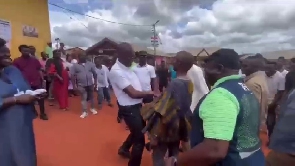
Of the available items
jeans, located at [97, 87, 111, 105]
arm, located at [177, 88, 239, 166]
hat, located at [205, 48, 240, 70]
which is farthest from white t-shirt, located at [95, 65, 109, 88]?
arm, located at [177, 88, 239, 166]

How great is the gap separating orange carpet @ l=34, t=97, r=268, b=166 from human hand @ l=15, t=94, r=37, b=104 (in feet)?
6.56

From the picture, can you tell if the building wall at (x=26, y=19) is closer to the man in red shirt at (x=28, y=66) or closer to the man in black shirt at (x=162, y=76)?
the man in red shirt at (x=28, y=66)

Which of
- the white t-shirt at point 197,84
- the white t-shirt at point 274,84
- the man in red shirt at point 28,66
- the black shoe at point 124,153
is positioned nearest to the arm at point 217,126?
the white t-shirt at point 197,84

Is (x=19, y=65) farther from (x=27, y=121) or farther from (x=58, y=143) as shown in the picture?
(x=27, y=121)

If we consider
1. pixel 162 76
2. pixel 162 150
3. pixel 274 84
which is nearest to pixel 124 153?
pixel 162 150

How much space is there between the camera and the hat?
1729 mm

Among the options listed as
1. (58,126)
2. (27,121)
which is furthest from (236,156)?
(58,126)

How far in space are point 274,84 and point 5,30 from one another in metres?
7.02

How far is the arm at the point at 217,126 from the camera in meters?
1.48

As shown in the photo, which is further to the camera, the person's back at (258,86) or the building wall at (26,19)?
the building wall at (26,19)

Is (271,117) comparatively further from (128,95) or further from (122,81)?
(122,81)

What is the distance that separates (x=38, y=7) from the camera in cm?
969

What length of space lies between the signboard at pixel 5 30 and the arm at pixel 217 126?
25.1ft

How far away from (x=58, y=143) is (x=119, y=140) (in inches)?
43.4
